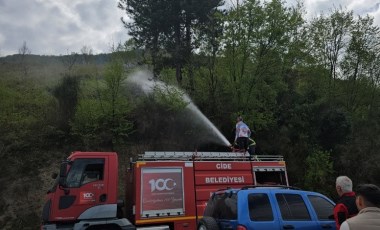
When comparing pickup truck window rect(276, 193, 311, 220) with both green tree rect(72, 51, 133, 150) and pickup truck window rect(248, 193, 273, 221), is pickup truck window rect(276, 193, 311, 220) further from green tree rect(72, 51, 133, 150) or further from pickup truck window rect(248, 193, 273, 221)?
green tree rect(72, 51, 133, 150)

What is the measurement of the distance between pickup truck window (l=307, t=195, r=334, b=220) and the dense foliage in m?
12.3

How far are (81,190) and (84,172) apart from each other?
465mm

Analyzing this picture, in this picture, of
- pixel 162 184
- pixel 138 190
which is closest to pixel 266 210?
pixel 162 184

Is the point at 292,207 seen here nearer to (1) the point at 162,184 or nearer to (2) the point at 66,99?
(1) the point at 162,184

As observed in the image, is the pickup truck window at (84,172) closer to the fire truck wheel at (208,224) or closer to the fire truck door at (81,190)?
the fire truck door at (81,190)

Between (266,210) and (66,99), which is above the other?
(66,99)

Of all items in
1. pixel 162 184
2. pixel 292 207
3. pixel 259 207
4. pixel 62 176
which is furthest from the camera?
pixel 162 184

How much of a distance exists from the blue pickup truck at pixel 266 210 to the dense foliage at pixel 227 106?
1132cm

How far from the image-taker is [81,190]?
964cm

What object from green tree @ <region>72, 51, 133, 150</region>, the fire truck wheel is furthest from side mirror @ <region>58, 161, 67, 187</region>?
green tree @ <region>72, 51, 133, 150</region>

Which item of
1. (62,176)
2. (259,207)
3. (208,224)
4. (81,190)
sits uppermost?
(62,176)

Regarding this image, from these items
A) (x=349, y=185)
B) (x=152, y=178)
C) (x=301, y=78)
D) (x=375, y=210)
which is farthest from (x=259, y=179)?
(x=301, y=78)

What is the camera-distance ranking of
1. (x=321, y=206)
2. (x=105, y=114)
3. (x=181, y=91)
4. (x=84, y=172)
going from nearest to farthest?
(x=321, y=206) → (x=84, y=172) → (x=105, y=114) → (x=181, y=91)

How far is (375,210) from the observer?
3.35 meters
